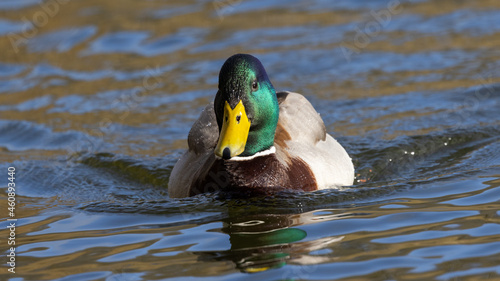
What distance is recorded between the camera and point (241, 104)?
553cm

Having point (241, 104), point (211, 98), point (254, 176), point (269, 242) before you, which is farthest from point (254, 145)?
point (211, 98)

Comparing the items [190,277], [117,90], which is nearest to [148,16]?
[117,90]

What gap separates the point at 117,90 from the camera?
1079 centimetres

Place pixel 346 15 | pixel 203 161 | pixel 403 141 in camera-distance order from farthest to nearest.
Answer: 1. pixel 346 15
2. pixel 403 141
3. pixel 203 161

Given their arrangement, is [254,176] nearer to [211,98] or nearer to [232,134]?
[232,134]

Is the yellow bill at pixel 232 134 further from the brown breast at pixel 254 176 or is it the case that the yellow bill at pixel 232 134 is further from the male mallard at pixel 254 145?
the brown breast at pixel 254 176

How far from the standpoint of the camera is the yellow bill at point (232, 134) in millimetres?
5418

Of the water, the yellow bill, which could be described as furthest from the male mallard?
the water

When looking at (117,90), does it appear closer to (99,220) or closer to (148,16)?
(148,16)

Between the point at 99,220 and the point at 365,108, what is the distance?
13.5ft

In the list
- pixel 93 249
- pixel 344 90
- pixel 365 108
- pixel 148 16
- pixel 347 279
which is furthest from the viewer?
pixel 148 16

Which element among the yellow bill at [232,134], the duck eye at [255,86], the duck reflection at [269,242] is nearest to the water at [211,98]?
the duck reflection at [269,242]

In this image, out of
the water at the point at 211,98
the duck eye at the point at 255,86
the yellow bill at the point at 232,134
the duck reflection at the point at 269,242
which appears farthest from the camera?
the duck eye at the point at 255,86

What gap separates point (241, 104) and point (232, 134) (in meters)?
0.24
